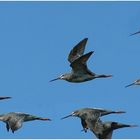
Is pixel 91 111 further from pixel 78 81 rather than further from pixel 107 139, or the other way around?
pixel 78 81

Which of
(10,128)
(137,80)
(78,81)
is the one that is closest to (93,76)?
(78,81)

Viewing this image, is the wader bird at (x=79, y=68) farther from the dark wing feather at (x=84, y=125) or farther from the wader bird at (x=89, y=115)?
the dark wing feather at (x=84, y=125)

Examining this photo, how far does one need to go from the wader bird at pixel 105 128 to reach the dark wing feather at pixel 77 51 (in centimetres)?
666

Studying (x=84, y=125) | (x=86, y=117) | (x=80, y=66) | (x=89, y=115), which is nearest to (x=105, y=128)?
(x=89, y=115)

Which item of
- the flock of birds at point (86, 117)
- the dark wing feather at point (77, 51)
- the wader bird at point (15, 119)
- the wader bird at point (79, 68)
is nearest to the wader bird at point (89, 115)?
the flock of birds at point (86, 117)

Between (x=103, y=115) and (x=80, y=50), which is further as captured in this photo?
(x=80, y=50)

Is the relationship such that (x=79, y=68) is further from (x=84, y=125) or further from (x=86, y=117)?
(x=86, y=117)

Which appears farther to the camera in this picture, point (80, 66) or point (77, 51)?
point (77, 51)

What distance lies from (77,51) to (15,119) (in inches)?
278

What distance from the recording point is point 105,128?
29.5 metres

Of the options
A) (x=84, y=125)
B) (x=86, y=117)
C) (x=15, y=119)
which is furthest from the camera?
(x=84, y=125)

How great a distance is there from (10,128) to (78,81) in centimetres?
575

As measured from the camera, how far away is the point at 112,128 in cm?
2967

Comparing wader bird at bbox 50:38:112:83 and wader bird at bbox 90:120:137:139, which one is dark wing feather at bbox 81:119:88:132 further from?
wader bird at bbox 50:38:112:83
